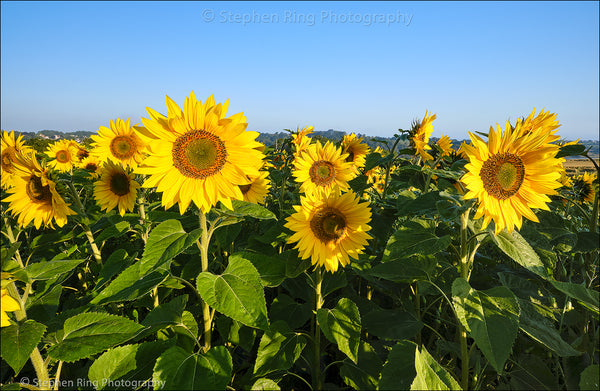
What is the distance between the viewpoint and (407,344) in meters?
2.09

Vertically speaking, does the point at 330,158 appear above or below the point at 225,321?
above

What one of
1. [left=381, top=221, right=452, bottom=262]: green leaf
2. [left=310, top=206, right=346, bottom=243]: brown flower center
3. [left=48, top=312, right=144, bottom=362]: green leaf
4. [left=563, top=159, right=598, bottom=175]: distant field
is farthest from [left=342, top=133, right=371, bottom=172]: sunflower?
Result: [left=48, top=312, right=144, bottom=362]: green leaf

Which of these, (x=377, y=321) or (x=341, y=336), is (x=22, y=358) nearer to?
(x=341, y=336)

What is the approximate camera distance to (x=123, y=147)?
183 inches

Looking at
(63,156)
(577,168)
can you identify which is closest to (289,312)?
(63,156)

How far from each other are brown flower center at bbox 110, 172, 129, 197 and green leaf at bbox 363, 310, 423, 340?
8.74ft

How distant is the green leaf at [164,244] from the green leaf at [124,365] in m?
0.65

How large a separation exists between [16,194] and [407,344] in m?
3.53

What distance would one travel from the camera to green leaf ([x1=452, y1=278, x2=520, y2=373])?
1.66m

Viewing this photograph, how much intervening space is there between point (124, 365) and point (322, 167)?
3.42 metres

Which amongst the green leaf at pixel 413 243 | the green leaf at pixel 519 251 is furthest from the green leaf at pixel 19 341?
the green leaf at pixel 519 251

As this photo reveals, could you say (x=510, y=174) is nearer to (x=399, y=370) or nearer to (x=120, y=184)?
(x=399, y=370)

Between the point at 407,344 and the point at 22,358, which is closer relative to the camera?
the point at 22,358

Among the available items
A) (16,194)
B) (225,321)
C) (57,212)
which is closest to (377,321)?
(225,321)
